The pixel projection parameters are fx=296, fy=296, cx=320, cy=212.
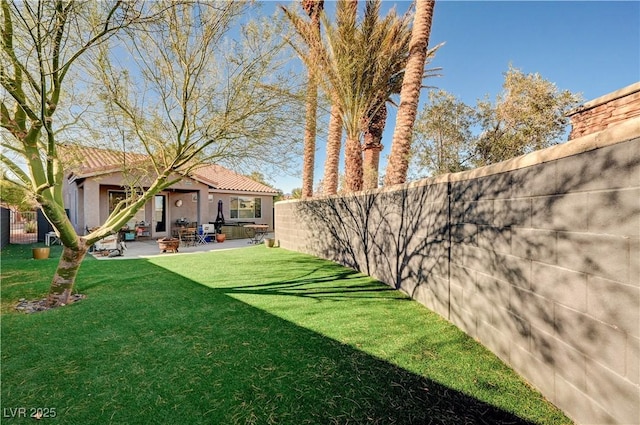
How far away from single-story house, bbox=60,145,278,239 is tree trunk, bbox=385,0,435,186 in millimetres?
4663

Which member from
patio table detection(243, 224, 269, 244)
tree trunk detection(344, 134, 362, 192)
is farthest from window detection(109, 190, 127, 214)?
tree trunk detection(344, 134, 362, 192)

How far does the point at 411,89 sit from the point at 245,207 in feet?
55.1

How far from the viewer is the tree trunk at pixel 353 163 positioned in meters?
10.2

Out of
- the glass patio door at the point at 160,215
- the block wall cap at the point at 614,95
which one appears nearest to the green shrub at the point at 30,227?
the glass patio door at the point at 160,215

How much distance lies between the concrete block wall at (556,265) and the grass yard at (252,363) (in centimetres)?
37

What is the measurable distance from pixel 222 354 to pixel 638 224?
394cm

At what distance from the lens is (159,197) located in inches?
671

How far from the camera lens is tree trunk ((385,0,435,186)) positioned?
7.75 m

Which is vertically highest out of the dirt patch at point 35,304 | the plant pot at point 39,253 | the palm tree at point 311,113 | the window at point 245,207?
the palm tree at point 311,113

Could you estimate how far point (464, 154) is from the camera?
45.6 feet

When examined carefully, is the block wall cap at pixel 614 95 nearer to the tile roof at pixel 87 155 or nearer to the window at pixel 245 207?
the tile roof at pixel 87 155

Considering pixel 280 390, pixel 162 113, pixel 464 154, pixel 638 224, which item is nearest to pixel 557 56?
pixel 464 154

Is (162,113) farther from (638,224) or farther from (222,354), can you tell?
(638,224)

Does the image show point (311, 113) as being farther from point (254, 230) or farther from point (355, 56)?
point (254, 230)
